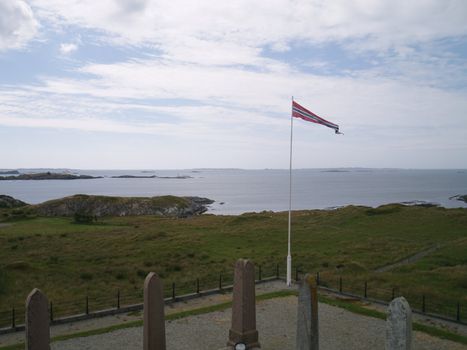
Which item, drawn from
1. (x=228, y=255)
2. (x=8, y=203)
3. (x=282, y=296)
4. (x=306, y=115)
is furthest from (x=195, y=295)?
(x=8, y=203)

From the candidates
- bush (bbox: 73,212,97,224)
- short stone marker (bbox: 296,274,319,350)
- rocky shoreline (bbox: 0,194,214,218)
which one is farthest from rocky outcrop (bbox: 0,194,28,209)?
short stone marker (bbox: 296,274,319,350)

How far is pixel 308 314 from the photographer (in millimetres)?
9562

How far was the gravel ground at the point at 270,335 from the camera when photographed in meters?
13.0

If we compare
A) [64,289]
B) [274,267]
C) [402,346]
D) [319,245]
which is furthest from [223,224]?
[402,346]

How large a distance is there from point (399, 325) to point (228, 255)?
880 inches

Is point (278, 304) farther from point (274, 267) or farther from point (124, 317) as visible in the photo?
point (274, 267)

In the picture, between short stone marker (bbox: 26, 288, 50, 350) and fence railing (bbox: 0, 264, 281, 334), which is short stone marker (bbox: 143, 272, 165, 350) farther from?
fence railing (bbox: 0, 264, 281, 334)

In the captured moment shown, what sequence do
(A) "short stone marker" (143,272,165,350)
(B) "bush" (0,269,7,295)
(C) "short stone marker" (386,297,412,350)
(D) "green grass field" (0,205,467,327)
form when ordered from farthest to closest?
(D) "green grass field" (0,205,467,327) < (B) "bush" (0,269,7,295) < (A) "short stone marker" (143,272,165,350) < (C) "short stone marker" (386,297,412,350)

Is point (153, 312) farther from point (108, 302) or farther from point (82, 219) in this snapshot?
point (82, 219)

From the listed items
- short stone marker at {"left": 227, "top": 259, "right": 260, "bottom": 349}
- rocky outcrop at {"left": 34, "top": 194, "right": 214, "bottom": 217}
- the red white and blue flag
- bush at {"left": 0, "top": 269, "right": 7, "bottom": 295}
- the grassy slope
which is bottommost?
rocky outcrop at {"left": 34, "top": 194, "right": 214, "bottom": 217}

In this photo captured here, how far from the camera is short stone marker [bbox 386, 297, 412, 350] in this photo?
25.6ft

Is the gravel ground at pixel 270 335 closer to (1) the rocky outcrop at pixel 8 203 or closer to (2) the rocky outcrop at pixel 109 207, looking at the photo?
(2) the rocky outcrop at pixel 109 207

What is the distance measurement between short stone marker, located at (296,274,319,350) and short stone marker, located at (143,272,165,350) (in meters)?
3.22

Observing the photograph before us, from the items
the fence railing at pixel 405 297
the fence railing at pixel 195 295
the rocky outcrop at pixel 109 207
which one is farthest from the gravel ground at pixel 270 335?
the rocky outcrop at pixel 109 207
